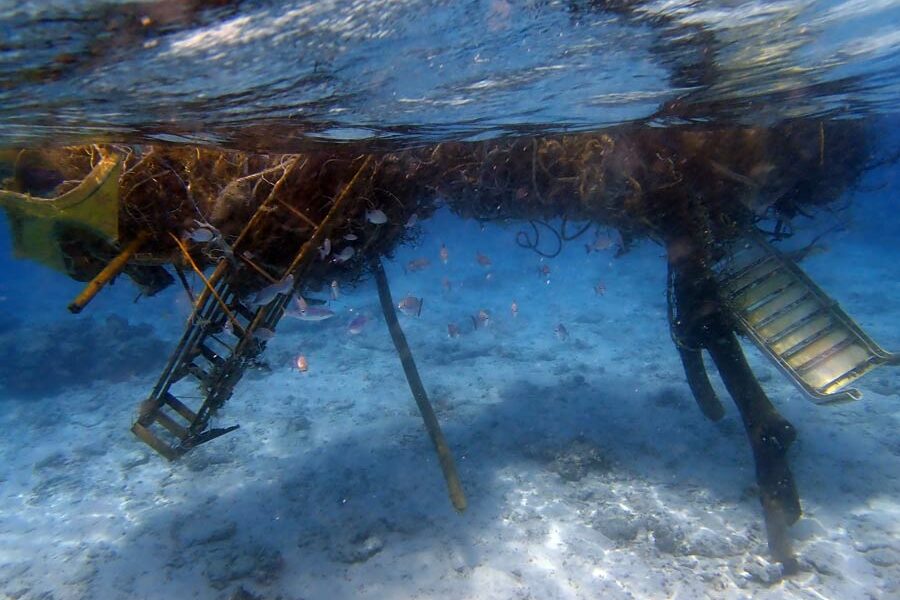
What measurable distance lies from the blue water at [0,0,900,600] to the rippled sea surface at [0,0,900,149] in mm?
37

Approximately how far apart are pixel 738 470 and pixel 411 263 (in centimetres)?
873

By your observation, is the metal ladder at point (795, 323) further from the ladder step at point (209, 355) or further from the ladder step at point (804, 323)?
the ladder step at point (209, 355)

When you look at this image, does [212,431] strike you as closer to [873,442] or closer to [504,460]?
[504,460]

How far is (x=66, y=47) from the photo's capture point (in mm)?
3766

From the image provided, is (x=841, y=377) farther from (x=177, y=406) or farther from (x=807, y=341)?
(x=177, y=406)

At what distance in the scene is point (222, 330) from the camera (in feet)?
24.4

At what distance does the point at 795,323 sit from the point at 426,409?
799 centimetres

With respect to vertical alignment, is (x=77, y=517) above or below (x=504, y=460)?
above

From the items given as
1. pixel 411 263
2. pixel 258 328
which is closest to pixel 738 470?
pixel 411 263

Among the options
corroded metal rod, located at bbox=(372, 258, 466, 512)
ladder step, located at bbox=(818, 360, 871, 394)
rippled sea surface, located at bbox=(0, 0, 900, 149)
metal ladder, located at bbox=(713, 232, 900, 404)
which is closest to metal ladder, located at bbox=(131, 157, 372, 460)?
rippled sea surface, located at bbox=(0, 0, 900, 149)

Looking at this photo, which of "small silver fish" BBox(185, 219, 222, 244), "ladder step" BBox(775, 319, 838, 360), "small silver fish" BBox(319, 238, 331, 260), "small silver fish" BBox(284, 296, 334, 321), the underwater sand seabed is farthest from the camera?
"ladder step" BBox(775, 319, 838, 360)

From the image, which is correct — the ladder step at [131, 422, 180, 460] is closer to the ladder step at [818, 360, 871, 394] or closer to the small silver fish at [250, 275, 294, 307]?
the small silver fish at [250, 275, 294, 307]

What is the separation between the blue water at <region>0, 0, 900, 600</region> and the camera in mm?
4465

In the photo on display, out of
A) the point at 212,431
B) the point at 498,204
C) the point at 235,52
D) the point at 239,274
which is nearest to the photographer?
the point at 235,52
